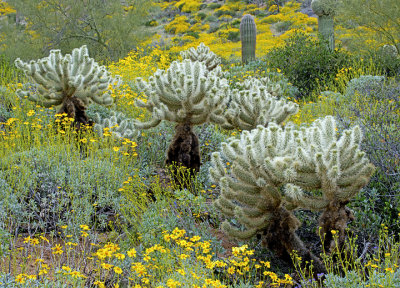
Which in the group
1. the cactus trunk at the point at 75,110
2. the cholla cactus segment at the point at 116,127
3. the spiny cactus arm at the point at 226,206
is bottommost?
the spiny cactus arm at the point at 226,206

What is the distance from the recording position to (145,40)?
63.9 feet

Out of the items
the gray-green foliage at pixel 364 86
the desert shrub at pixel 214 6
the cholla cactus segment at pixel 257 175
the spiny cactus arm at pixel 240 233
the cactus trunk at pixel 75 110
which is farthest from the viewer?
the desert shrub at pixel 214 6

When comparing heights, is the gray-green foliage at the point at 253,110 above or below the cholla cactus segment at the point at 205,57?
below

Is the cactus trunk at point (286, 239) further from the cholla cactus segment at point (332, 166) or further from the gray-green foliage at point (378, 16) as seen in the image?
the gray-green foliage at point (378, 16)

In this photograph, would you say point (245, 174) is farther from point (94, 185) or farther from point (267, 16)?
point (267, 16)

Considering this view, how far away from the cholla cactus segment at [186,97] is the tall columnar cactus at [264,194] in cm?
153

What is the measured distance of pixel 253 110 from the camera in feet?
19.7

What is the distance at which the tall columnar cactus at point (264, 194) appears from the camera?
12.8ft

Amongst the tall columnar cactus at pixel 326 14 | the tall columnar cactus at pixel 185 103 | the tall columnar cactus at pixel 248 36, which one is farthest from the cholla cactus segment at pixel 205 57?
the tall columnar cactus at pixel 326 14

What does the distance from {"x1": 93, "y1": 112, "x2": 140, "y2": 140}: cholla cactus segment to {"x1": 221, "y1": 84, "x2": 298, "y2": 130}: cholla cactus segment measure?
1.48 metres

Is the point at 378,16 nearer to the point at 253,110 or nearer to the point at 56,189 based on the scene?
the point at 253,110

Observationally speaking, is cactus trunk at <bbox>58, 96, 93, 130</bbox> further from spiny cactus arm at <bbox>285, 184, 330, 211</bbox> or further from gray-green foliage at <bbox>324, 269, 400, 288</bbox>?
gray-green foliage at <bbox>324, 269, 400, 288</bbox>

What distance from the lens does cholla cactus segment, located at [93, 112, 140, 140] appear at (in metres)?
6.61

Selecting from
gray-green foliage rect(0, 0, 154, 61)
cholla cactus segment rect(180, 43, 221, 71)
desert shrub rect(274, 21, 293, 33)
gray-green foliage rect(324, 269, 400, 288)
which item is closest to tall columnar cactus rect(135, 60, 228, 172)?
gray-green foliage rect(324, 269, 400, 288)
